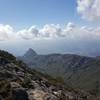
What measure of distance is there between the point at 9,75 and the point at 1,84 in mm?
22769

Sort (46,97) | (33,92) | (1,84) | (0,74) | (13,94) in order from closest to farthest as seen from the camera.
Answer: (13,94) < (1,84) < (46,97) < (33,92) < (0,74)

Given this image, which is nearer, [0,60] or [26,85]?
[26,85]

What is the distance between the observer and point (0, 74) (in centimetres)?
6244

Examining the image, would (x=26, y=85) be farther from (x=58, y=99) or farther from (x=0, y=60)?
(x=0, y=60)

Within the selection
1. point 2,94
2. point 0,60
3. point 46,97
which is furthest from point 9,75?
point 0,60

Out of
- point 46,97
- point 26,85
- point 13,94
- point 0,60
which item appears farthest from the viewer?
point 0,60

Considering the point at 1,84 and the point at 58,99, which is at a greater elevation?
the point at 1,84

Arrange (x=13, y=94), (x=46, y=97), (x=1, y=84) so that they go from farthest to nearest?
(x=46, y=97), (x=1, y=84), (x=13, y=94)

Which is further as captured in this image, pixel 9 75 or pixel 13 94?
pixel 9 75

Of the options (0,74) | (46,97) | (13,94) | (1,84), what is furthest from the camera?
(0,74)

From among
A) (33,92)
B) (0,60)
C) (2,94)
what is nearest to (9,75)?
(33,92)

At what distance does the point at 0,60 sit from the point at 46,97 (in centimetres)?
5359

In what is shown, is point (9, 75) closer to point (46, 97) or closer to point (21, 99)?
point (46, 97)

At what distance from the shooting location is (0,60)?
9462cm
